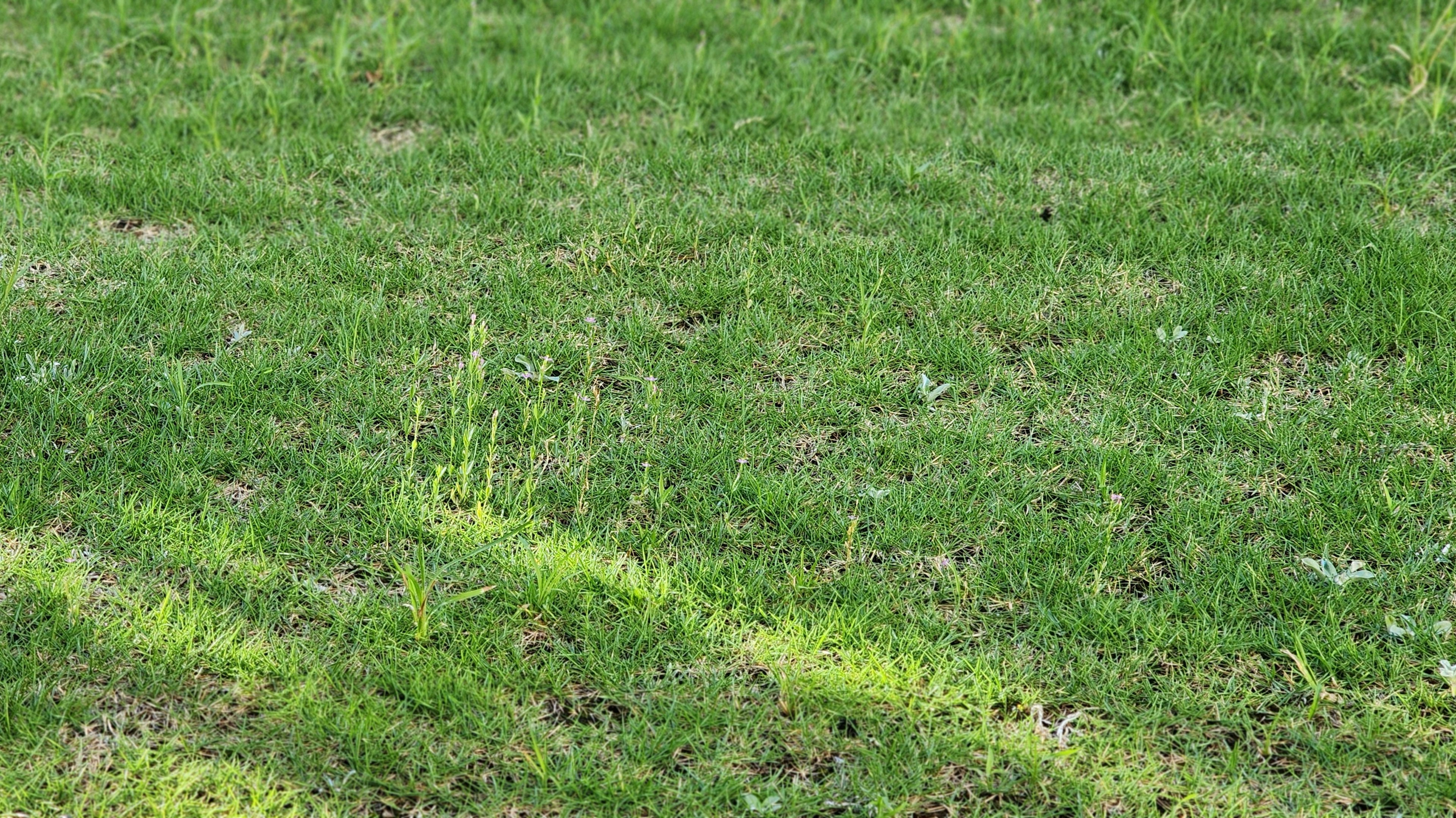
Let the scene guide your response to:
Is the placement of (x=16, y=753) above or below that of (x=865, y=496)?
below

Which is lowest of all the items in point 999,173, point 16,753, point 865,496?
point 16,753

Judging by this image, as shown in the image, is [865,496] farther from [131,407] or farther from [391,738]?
[131,407]

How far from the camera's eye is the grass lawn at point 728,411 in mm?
2707

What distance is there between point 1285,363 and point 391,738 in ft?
8.33

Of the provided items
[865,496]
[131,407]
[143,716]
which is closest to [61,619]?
[143,716]

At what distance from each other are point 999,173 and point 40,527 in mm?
3005

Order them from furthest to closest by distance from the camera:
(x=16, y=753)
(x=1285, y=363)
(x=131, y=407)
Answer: (x=1285, y=363), (x=131, y=407), (x=16, y=753)

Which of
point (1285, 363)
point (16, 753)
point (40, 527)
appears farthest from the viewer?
point (1285, 363)

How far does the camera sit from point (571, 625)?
9.68 feet

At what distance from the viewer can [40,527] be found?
3.12 m

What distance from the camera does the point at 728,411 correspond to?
11.6 ft

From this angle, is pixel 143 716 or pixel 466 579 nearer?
pixel 143 716

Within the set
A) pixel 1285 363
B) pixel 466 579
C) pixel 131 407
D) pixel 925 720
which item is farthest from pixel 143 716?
pixel 1285 363

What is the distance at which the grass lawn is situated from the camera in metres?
2.71
